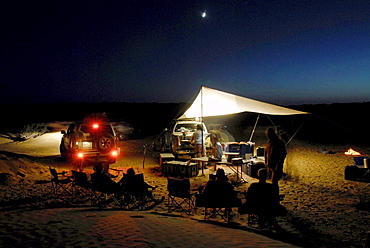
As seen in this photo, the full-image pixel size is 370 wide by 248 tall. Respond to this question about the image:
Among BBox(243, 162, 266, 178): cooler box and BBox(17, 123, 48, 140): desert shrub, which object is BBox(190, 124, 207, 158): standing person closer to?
BBox(243, 162, 266, 178): cooler box

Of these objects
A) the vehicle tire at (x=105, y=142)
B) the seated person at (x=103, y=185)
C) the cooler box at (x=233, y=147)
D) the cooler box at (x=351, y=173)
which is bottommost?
the cooler box at (x=351, y=173)

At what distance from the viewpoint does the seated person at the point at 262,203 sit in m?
4.70

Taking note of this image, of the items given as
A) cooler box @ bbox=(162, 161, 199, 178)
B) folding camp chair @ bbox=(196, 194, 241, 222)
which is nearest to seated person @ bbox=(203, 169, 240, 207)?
folding camp chair @ bbox=(196, 194, 241, 222)

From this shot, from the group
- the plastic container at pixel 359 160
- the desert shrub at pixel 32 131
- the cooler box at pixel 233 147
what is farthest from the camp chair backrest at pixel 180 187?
the desert shrub at pixel 32 131

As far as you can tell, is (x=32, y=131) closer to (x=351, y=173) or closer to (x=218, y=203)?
(x=218, y=203)

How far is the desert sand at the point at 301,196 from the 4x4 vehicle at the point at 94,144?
1136mm

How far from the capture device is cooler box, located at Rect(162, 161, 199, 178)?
29.3ft

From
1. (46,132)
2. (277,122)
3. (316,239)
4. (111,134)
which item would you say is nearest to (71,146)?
(111,134)

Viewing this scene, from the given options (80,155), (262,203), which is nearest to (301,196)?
(262,203)

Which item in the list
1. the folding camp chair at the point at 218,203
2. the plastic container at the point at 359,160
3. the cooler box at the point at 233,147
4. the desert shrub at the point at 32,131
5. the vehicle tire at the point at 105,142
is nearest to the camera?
the folding camp chair at the point at 218,203

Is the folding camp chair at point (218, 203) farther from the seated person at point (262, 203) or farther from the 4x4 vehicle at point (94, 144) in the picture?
the 4x4 vehicle at point (94, 144)

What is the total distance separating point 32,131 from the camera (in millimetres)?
20484

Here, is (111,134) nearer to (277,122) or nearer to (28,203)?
(28,203)

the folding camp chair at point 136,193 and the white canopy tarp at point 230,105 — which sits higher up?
the white canopy tarp at point 230,105
